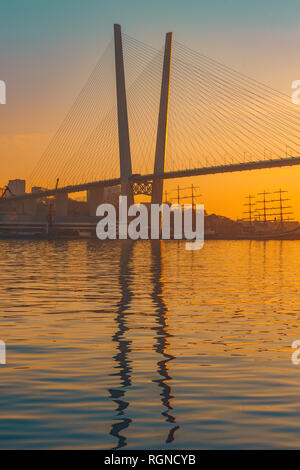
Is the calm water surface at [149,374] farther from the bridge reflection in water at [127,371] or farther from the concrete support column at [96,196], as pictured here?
the concrete support column at [96,196]

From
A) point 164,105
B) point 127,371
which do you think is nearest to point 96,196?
point 164,105

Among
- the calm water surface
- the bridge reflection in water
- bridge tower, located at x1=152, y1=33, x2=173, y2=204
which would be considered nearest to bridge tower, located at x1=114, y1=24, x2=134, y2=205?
bridge tower, located at x1=152, y1=33, x2=173, y2=204

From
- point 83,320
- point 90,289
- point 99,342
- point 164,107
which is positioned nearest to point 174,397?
point 99,342

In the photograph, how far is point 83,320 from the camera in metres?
17.8

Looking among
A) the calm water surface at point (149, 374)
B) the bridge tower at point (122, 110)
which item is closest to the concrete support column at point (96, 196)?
the bridge tower at point (122, 110)

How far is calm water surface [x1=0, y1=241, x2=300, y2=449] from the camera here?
794cm

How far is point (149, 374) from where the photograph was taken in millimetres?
11094

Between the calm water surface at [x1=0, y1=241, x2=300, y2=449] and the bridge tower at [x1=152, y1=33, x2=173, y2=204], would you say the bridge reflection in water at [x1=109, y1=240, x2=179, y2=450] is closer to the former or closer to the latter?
the calm water surface at [x1=0, y1=241, x2=300, y2=449]

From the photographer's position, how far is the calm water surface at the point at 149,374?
7941 mm

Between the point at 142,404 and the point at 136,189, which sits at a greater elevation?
the point at 136,189

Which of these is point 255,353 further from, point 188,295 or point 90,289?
point 90,289

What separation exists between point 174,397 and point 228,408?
84cm

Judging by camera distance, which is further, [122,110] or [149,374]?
[122,110]

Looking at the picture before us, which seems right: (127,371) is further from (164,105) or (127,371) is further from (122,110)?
(164,105)
